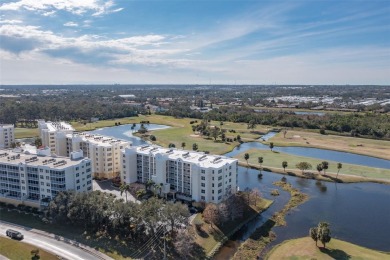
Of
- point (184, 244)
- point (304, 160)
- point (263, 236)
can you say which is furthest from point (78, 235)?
point (304, 160)

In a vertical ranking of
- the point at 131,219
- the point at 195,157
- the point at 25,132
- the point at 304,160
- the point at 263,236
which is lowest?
the point at 263,236

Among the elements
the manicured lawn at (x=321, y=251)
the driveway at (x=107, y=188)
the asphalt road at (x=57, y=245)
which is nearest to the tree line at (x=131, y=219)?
the asphalt road at (x=57, y=245)

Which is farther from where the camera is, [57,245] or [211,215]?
[211,215]

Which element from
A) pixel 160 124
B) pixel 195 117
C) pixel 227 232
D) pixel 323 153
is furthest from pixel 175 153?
pixel 195 117

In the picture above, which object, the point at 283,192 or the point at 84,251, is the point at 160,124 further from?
the point at 84,251

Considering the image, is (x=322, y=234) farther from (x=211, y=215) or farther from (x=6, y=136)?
(x=6, y=136)

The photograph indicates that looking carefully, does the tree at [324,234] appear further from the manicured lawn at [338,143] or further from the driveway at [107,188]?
the manicured lawn at [338,143]
